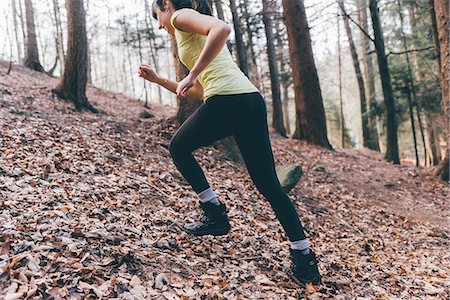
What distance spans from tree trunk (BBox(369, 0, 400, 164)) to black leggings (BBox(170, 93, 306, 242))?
10.4 meters

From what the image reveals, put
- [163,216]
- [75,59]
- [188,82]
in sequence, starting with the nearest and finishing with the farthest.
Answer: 1. [188,82]
2. [163,216]
3. [75,59]

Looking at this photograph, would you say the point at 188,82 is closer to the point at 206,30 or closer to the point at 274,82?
the point at 206,30

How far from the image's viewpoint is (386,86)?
1225 cm

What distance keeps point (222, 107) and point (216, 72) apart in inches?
11.2

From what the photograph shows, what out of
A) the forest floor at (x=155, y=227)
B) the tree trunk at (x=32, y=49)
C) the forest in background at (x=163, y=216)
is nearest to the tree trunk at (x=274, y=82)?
the forest in background at (x=163, y=216)

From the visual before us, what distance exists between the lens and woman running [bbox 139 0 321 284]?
9.09ft

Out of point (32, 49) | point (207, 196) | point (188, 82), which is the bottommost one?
point (207, 196)

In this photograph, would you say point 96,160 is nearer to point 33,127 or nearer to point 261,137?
point 33,127

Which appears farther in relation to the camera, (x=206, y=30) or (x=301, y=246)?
(x=301, y=246)

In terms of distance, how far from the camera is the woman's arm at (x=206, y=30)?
268 centimetres

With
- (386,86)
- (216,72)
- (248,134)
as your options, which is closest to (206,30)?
(216,72)

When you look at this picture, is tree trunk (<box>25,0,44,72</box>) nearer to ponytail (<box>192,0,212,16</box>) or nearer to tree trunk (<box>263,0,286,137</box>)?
tree trunk (<box>263,0,286,137</box>)

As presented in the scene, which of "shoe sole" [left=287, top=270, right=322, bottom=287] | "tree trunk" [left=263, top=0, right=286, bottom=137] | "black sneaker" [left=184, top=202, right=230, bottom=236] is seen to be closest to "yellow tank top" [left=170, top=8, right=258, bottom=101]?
"black sneaker" [left=184, top=202, right=230, bottom=236]

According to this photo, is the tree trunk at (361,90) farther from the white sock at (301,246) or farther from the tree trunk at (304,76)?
the white sock at (301,246)
